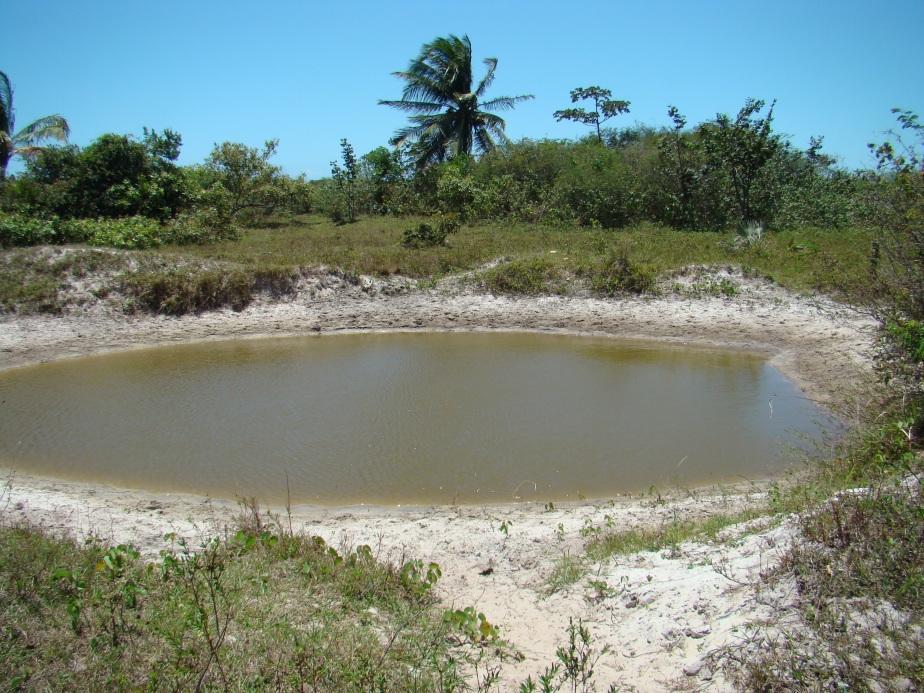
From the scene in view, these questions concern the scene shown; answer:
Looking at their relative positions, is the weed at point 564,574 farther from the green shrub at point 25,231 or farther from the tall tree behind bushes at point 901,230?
the green shrub at point 25,231

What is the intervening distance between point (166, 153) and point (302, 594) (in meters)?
24.2

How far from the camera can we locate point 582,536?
19.0 feet

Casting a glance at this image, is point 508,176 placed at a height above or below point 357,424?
above

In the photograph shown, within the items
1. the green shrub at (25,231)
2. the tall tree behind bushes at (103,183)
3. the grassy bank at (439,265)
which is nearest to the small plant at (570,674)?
the grassy bank at (439,265)

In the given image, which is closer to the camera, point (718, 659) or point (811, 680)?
point (811, 680)

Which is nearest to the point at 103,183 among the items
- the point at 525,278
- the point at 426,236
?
the point at 426,236

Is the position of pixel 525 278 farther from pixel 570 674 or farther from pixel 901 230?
pixel 570 674

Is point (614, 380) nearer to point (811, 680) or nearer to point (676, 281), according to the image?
point (676, 281)

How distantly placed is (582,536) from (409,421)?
3.92 metres

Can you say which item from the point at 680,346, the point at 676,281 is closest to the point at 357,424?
the point at 680,346

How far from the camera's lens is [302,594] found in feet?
14.4

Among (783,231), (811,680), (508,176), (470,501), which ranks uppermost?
(508,176)

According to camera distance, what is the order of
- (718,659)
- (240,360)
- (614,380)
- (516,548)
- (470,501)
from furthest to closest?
(240,360)
(614,380)
(470,501)
(516,548)
(718,659)

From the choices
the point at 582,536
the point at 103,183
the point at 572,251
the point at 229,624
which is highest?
the point at 103,183
